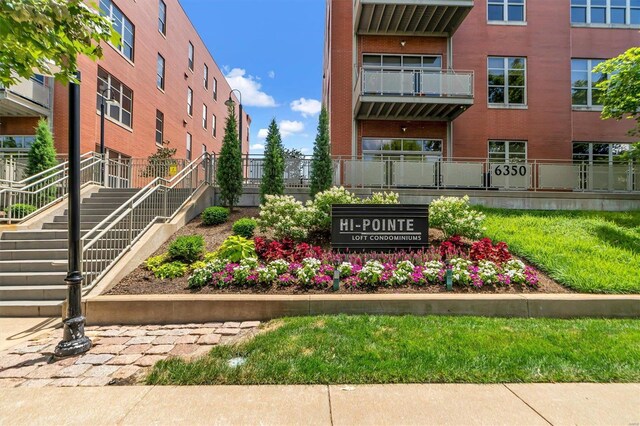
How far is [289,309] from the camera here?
5469 mm

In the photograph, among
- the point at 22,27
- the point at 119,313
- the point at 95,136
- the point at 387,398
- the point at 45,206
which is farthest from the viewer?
the point at 95,136

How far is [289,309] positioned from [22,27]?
15.5 ft

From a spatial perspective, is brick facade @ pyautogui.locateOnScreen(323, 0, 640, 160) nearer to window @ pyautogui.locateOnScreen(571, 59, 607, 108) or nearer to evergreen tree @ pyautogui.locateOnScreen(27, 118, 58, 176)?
window @ pyautogui.locateOnScreen(571, 59, 607, 108)

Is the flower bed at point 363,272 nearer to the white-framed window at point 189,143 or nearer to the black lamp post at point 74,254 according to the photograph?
the black lamp post at point 74,254

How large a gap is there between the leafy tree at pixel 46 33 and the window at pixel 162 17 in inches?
816

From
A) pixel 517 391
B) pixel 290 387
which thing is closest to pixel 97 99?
pixel 290 387

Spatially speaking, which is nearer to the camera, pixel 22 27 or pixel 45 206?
pixel 22 27

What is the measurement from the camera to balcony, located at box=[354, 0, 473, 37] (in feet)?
44.8

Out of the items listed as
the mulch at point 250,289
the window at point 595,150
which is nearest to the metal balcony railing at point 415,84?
the window at point 595,150

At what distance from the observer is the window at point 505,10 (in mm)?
15992

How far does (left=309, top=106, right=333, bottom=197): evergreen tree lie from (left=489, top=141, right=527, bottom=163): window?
8706 millimetres

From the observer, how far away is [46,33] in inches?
145

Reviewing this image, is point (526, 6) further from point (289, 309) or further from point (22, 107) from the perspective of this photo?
point (22, 107)

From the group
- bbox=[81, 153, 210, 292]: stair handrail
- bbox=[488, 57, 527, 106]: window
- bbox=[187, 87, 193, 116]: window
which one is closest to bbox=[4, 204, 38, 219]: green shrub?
bbox=[81, 153, 210, 292]: stair handrail
